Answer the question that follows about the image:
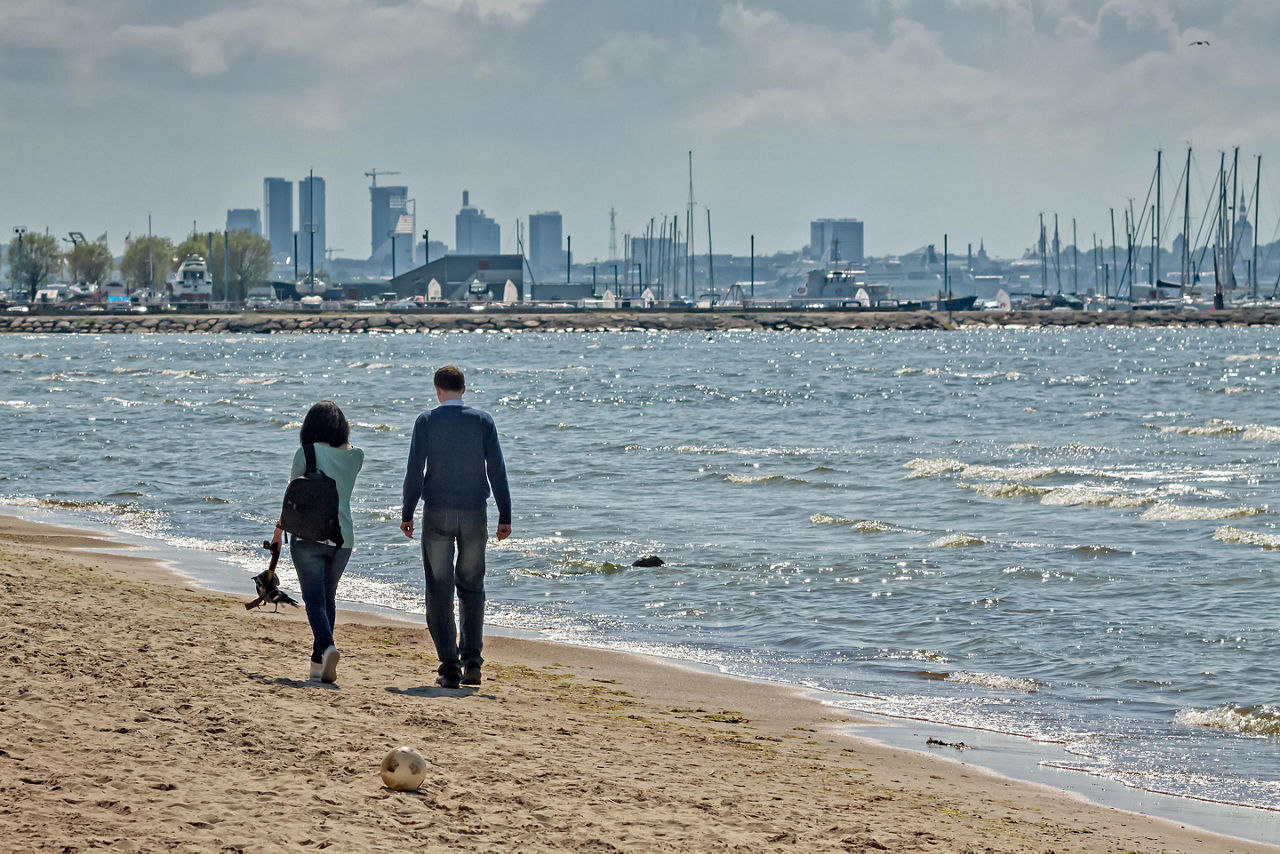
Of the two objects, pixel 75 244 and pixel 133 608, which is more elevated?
pixel 75 244

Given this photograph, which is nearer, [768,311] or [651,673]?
[651,673]

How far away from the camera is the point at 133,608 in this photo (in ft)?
35.6

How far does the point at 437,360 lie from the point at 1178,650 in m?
72.1

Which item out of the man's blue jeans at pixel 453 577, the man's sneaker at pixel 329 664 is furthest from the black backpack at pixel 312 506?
the man's sneaker at pixel 329 664

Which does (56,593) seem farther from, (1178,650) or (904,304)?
(904,304)

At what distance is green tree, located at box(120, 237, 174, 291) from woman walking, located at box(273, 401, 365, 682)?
17827cm

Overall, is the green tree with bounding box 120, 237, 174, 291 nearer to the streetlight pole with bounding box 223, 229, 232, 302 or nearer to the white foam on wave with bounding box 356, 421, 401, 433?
the streetlight pole with bounding box 223, 229, 232, 302

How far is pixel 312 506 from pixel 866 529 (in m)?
11.1

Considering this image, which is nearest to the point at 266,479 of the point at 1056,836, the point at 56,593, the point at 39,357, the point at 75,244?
the point at 56,593

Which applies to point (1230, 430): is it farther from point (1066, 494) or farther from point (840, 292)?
point (840, 292)

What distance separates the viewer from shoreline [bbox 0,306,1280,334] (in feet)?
446

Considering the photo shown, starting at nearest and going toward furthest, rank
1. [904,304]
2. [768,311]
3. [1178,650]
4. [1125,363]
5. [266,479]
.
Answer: [1178,650], [266,479], [1125,363], [768,311], [904,304]

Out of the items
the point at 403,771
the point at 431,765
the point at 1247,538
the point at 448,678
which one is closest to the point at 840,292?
the point at 1247,538

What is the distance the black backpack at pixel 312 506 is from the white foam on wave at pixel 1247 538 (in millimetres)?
12034
